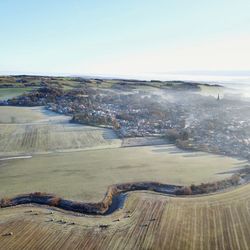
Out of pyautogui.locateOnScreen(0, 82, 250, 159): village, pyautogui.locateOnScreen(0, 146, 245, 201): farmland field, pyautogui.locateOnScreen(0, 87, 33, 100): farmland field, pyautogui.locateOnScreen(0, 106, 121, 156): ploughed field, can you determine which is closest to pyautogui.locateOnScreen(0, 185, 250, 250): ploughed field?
pyautogui.locateOnScreen(0, 146, 245, 201): farmland field

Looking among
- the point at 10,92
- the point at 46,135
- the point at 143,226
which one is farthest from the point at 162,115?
the point at 143,226

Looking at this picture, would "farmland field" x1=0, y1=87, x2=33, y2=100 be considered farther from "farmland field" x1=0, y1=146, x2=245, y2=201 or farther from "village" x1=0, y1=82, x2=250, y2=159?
"farmland field" x1=0, y1=146, x2=245, y2=201

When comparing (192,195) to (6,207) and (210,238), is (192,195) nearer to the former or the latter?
(210,238)

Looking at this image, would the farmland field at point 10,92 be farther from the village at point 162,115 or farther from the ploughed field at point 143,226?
the ploughed field at point 143,226

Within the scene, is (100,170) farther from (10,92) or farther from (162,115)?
(10,92)

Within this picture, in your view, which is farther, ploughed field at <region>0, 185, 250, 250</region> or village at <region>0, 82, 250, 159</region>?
village at <region>0, 82, 250, 159</region>
